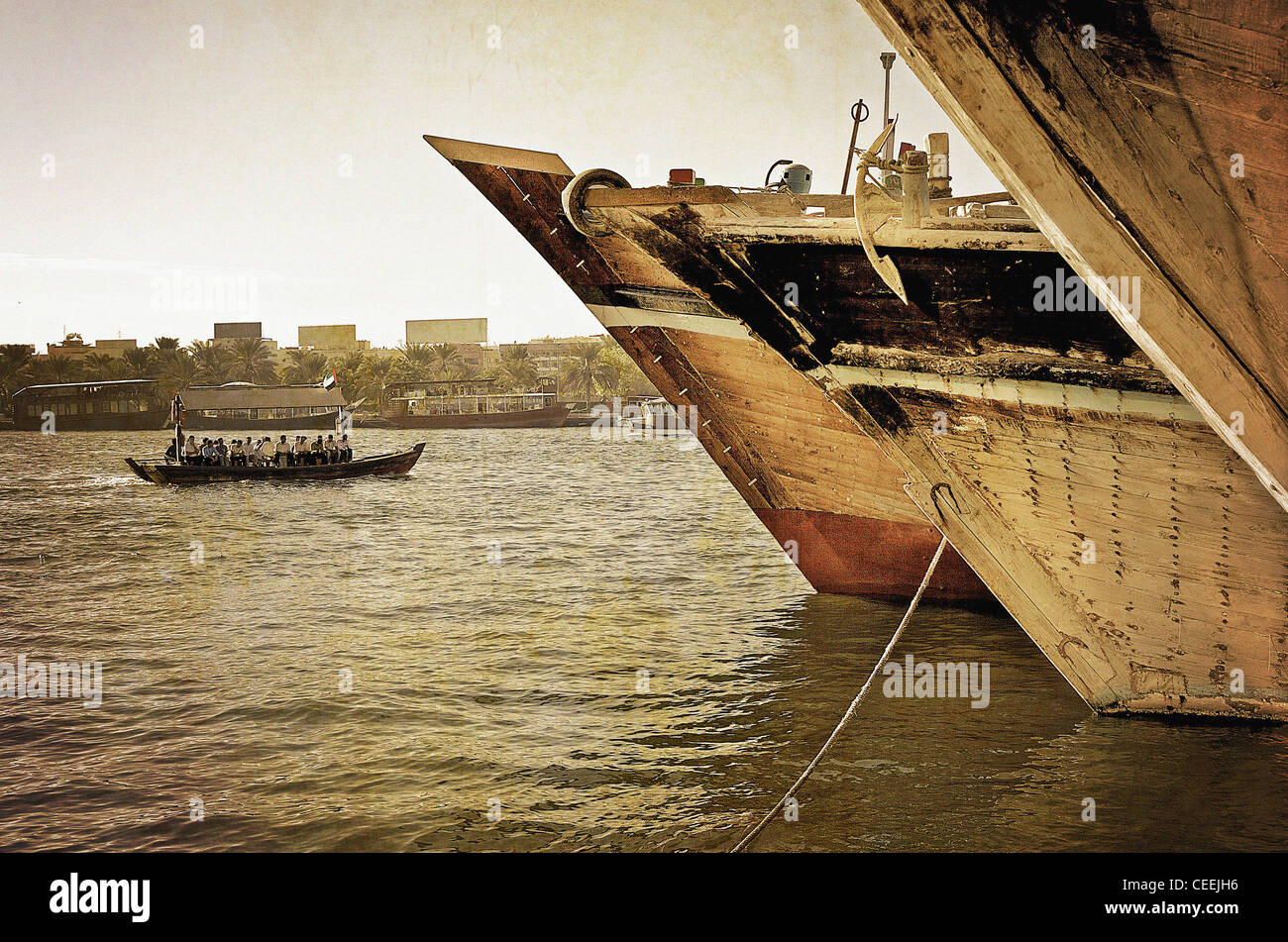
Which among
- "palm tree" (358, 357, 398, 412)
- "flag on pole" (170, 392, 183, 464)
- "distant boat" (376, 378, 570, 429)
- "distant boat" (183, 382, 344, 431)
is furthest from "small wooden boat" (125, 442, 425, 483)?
"palm tree" (358, 357, 398, 412)

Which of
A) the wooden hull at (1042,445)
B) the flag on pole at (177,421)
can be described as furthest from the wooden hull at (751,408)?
the flag on pole at (177,421)

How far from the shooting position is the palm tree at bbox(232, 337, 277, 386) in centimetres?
11056

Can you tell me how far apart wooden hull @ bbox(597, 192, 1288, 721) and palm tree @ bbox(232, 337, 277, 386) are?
11372cm

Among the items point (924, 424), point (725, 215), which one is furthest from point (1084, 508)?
point (725, 215)

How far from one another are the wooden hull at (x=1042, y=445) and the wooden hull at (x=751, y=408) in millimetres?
1484

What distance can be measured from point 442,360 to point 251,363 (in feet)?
95.7

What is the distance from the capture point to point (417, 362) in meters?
128

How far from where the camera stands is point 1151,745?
6.60 meters

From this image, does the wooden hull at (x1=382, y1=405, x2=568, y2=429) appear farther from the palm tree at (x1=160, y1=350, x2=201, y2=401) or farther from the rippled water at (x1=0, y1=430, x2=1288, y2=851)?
the rippled water at (x1=0, y1=430, x2=1288, y2=851)

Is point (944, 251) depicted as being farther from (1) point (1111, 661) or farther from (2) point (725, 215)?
(1) point (1111, 661)

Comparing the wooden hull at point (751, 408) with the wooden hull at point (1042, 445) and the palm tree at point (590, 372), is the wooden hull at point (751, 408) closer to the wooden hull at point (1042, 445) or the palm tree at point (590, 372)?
the wooden hull at point (1042, 445)

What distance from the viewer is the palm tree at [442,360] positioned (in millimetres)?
132875
